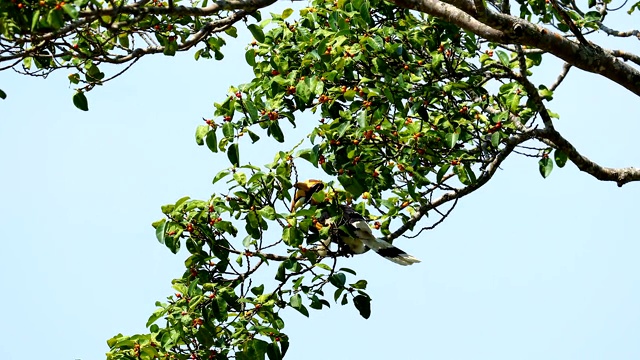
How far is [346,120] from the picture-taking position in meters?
6.32

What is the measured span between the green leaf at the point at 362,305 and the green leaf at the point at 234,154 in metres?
1.17

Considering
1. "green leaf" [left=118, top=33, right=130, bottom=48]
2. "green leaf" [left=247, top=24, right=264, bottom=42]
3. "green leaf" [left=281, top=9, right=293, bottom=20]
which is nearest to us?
→ "green leaf" [left=247, top=24, right=264, bottom=42]

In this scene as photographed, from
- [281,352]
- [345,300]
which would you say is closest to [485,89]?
[345,300]

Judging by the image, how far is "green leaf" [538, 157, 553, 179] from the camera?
674cm

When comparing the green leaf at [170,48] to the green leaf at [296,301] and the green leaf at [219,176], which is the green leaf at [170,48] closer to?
the green leaf at [219,176]

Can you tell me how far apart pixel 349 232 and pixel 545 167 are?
1.42m

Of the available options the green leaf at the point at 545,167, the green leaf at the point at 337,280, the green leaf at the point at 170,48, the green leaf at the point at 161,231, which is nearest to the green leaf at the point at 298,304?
the green leaf at the point at 337,280

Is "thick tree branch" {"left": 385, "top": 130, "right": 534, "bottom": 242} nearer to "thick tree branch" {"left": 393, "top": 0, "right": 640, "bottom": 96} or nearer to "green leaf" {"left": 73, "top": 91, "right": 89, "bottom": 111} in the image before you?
"thick tree branch" {"left": 393, "top": 0, "right": 640, "bottom": 96}

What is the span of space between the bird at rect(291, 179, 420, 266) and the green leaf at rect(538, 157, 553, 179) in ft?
3.85

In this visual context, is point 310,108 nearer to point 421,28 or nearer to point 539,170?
point 421,28

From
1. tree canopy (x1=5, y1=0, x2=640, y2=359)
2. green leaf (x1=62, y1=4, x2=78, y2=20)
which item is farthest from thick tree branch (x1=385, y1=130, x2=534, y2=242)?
green leaf (x1=62, y1=4, x2=78, y2=20)

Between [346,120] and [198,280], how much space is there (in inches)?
53.6

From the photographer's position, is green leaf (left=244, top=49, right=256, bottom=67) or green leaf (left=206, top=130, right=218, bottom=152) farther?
green leaf (left=244, top=49, right=256, bottom=67)

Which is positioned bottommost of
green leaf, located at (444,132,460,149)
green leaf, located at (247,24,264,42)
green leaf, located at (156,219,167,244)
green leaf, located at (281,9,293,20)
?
green leaf, located at (156,219,167,244)
